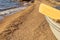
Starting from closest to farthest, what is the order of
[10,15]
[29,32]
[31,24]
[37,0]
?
1. [29,32]
2. [31,24]
3. [10,15]
4. [37,0]

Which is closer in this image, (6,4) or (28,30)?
(28,30)

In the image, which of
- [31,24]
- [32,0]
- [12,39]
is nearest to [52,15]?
[12,39]

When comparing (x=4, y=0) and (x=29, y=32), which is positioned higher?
(x=29, y=32)

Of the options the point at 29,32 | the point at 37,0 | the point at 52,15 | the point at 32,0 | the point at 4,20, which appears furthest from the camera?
the point at 32,0

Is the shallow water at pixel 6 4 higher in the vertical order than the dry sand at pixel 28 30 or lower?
lower

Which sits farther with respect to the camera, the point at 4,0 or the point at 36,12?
the point at 4,0

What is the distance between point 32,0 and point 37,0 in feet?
1.74

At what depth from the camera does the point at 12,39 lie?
3389mm

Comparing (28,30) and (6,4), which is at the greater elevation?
(28,30)

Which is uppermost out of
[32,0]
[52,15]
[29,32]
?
[52,15]

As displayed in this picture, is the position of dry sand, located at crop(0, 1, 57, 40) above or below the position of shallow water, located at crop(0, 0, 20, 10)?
above

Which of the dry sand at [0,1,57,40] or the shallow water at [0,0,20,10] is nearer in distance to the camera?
the dry sand at [0,1,57,40]

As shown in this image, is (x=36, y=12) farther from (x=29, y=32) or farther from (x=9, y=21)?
(x=29, y=32)

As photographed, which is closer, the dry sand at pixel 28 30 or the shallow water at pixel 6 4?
the dry sand at pixel 28 30
